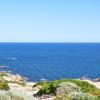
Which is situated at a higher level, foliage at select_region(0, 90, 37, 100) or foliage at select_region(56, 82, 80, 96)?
foliage at select_region(0, 90, 37, 100)

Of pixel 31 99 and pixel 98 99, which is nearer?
pixel 31 99

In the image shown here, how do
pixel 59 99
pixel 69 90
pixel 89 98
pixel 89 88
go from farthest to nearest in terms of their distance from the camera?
pixel 89 88, pixel 69 90, pixel 59 99, pixel 89 98

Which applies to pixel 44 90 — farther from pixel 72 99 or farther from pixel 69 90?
pixel 72 99

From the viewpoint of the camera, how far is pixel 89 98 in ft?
52.5

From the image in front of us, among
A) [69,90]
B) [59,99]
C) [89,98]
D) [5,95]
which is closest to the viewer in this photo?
[5,95]

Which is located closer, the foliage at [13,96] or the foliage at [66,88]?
the foliage at [13,96]

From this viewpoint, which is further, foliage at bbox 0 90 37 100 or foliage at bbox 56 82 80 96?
foliage at bbox 56 82 80 96

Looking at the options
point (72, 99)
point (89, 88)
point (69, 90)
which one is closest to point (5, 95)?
point (72, 99)

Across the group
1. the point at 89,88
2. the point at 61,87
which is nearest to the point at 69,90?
the point at 61,87

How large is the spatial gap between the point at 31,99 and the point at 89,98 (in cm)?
511

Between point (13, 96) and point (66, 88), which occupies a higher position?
point (13, 96)

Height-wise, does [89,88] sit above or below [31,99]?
below

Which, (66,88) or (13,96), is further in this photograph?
(66,88)

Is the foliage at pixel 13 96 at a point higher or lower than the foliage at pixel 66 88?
higher
